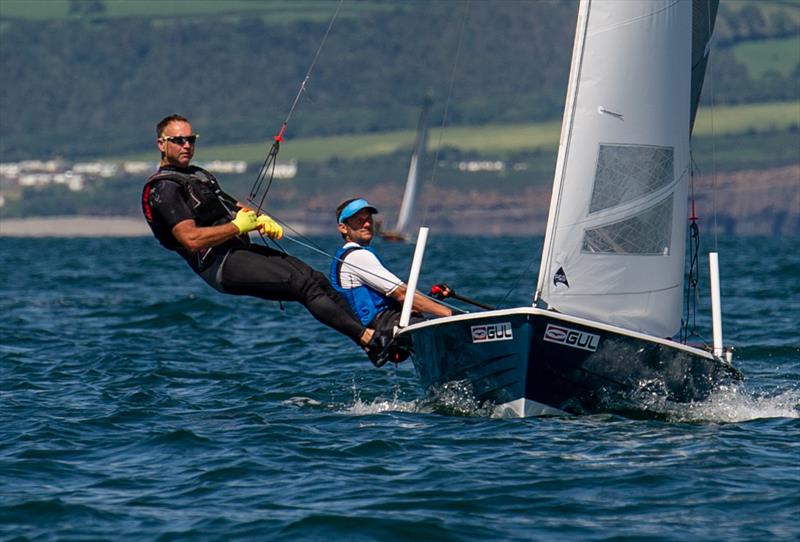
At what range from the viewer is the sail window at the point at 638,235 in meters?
12.5

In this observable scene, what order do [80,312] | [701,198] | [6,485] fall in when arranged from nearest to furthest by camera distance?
[6,485], [80,312], [701,198]

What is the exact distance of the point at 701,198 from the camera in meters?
180

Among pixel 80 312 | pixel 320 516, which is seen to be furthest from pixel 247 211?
pixel 80 312

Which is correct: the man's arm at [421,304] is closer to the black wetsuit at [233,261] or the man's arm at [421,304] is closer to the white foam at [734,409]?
the black wetsuit at [233,261]

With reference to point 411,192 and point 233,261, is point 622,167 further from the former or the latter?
point 411,192

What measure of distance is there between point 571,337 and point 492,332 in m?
0.62

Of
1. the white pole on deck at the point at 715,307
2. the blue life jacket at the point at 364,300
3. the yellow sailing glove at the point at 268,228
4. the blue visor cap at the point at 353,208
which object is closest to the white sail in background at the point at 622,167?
the white pole on deck at the point at 715,307

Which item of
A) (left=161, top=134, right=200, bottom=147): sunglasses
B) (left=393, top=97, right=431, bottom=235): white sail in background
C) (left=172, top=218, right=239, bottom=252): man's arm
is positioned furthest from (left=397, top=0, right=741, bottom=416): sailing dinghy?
(left=393, top=97, right=431, bottom=235): white sail in background

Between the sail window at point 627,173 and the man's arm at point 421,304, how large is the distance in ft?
5.11

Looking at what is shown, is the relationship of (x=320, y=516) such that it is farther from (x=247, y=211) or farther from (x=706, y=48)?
(x=706, y=48)

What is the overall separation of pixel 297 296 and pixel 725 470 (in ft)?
13.6

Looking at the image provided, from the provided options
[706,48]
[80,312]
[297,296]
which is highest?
Answer: [706,48]

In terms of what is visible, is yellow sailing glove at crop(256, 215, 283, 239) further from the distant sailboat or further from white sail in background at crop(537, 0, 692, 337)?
the distant sailboat

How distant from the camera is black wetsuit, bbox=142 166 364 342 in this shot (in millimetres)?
12508
